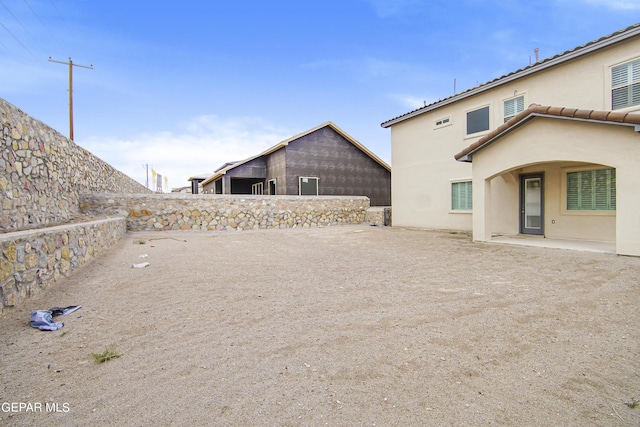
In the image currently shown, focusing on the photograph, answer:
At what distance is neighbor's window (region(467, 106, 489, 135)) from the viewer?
1179 cm

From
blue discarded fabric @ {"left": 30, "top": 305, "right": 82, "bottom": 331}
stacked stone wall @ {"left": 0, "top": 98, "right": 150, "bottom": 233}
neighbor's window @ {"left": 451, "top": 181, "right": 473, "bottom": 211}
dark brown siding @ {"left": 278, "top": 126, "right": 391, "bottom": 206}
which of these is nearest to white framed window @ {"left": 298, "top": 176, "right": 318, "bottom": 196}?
dark brown siding @ {"left": 278, "top": 126, "right": 391, "bottom": 206}

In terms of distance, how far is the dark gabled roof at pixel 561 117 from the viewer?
6.57 m

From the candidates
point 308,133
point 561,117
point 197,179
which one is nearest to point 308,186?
point 308,133

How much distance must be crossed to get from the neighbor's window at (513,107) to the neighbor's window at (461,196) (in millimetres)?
2785

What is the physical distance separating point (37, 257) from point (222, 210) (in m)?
10.3

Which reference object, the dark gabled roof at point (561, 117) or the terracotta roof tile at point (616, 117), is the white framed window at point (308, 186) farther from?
the terracotta roof tile at point (616, 117)

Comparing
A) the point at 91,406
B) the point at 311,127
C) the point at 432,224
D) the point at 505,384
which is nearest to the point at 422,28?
the point at 311,127

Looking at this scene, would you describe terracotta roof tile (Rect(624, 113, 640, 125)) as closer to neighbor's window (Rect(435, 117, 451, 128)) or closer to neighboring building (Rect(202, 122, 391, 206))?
neighbor's window (Rect(435, 117, 451, 128))

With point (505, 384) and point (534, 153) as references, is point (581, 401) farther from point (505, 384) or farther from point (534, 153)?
point (534, 153)

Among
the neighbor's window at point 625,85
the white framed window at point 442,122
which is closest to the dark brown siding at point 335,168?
the white framed window at point 442,122

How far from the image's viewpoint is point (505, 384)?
234cm

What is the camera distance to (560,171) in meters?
9.89

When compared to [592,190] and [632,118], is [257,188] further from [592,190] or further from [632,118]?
[632,118]

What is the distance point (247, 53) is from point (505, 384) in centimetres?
1798
